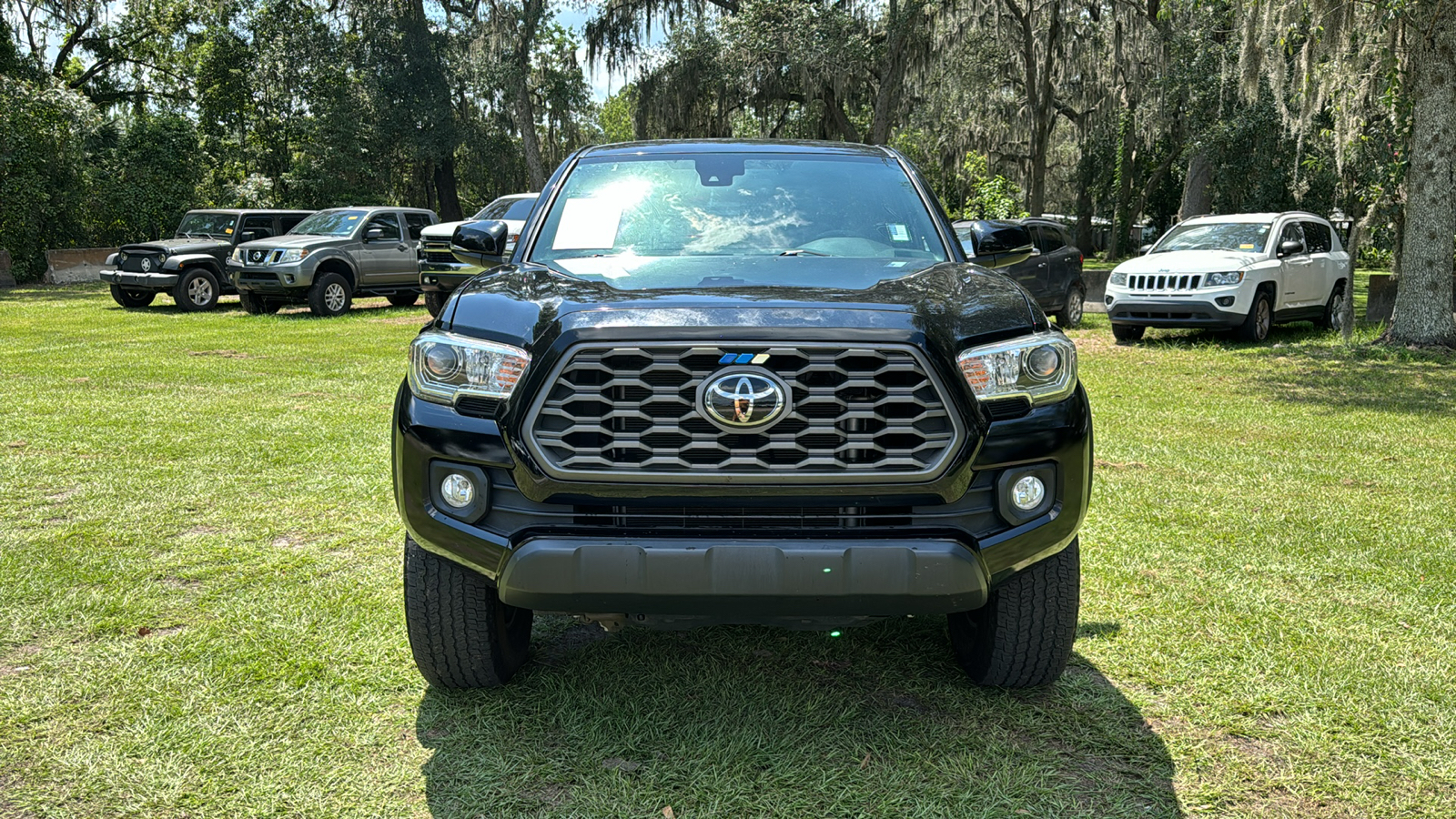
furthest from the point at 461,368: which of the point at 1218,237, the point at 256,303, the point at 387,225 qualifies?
the point at 387,225

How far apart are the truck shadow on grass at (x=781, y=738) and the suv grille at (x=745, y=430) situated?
0.82 meters

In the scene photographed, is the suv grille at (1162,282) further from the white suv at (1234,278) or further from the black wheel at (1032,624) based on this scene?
the black wheel at (1032,624)

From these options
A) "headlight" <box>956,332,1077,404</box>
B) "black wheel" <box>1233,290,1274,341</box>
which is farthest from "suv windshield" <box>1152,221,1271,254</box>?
"headlight" <box>956,332,1077,404</box>

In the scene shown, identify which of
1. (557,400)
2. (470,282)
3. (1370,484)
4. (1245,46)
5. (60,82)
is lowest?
(1370,484)

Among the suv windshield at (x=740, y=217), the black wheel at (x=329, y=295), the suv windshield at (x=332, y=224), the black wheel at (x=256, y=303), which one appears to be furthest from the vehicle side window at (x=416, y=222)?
the suv windshield at (x=740, y=217)

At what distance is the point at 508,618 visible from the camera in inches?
137

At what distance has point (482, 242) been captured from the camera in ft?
14.3

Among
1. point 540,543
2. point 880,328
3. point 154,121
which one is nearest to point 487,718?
point 540,543

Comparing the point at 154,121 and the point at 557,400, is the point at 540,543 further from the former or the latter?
the point at 154,121

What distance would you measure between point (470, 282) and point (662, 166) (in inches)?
45.0

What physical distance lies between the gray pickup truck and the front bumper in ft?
2.87

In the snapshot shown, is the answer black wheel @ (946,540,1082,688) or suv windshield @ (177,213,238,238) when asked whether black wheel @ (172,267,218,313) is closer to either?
suv windshield @ (177,213,238,238)

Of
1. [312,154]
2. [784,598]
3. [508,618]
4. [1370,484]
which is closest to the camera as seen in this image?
[784,598]

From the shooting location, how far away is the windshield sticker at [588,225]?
3.92m
